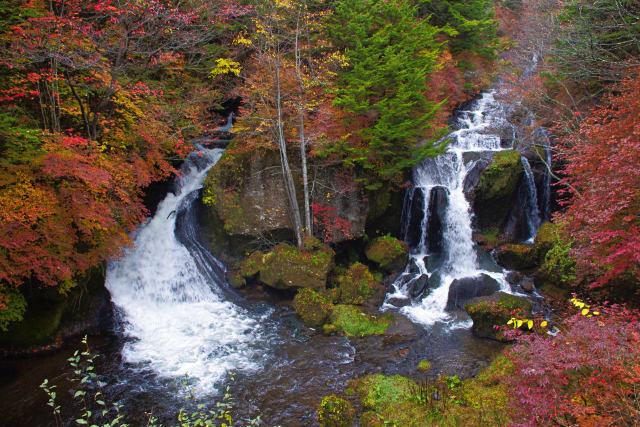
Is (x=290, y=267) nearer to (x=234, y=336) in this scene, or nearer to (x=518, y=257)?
(x=234, y=336)

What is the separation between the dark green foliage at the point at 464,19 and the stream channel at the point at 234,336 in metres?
7.51

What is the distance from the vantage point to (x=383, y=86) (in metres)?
11.8

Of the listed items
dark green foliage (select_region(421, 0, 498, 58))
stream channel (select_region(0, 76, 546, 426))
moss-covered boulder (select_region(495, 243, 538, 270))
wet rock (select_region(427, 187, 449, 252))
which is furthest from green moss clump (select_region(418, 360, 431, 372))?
dark green foliage (select_region(421, 0, 498, 58))

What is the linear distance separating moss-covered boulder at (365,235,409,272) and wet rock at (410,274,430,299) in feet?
2.89

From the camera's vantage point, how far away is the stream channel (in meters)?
6.96

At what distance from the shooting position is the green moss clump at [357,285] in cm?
1105

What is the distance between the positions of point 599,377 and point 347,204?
32.0 feet

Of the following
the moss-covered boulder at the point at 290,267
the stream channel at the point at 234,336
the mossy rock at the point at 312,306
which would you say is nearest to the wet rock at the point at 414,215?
the stream channel at the point at 234,336

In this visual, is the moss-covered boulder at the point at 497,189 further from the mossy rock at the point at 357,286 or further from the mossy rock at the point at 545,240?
the mossy rock at the point at 357,286

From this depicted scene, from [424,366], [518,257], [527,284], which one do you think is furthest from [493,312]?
[518,257]

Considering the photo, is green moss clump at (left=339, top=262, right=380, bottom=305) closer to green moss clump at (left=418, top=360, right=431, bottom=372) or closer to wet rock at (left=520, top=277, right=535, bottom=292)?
green moss clump at (left=418, top=360, right=431, bottom=372)

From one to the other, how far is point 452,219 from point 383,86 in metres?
Answer: 5.93

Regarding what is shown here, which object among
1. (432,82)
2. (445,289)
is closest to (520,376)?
(445,289)

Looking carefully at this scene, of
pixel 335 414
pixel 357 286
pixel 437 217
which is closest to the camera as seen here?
pixel 335 414
